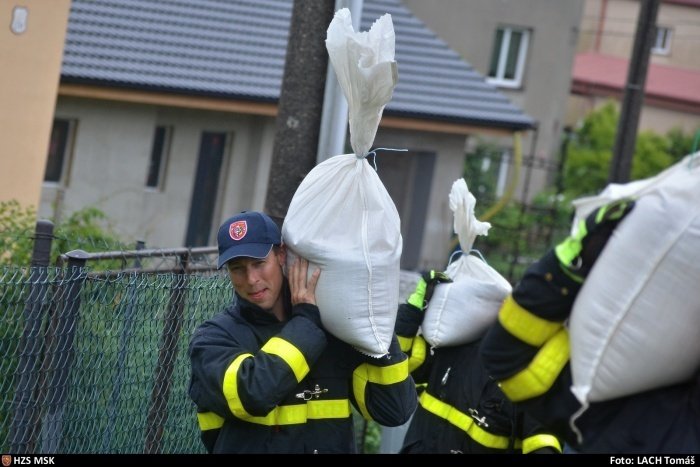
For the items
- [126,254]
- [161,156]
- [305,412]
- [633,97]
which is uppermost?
[633,97]

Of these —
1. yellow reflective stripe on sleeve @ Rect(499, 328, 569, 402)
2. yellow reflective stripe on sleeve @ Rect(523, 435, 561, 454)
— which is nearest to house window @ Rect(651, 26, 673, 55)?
yellow reflective stripe on sleeve @ Rect(523, 435, 561, 454)

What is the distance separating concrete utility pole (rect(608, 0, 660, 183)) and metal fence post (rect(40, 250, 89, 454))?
9573mm

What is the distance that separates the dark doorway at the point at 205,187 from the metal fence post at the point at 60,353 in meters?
10.2

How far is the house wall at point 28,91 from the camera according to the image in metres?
9.80

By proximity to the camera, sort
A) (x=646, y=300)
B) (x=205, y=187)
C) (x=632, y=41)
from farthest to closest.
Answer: (x=632, y=41)
(x=205, y=187)
(x=646, y=300)

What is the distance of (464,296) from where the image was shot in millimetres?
4527

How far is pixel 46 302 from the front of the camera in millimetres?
4492

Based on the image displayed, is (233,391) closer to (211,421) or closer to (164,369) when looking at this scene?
(211,421)

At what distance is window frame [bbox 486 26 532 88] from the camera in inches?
992

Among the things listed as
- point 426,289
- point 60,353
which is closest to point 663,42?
point 426,289

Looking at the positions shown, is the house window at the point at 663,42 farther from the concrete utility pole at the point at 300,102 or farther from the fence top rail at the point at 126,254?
the fence top rail at the point at 126,254

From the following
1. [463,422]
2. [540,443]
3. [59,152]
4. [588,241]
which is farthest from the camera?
[59,152]

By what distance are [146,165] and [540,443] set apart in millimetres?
10340

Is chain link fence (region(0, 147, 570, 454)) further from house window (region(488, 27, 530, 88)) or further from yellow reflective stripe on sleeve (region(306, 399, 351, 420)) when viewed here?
house window (region(488, 27, 530, 88))
